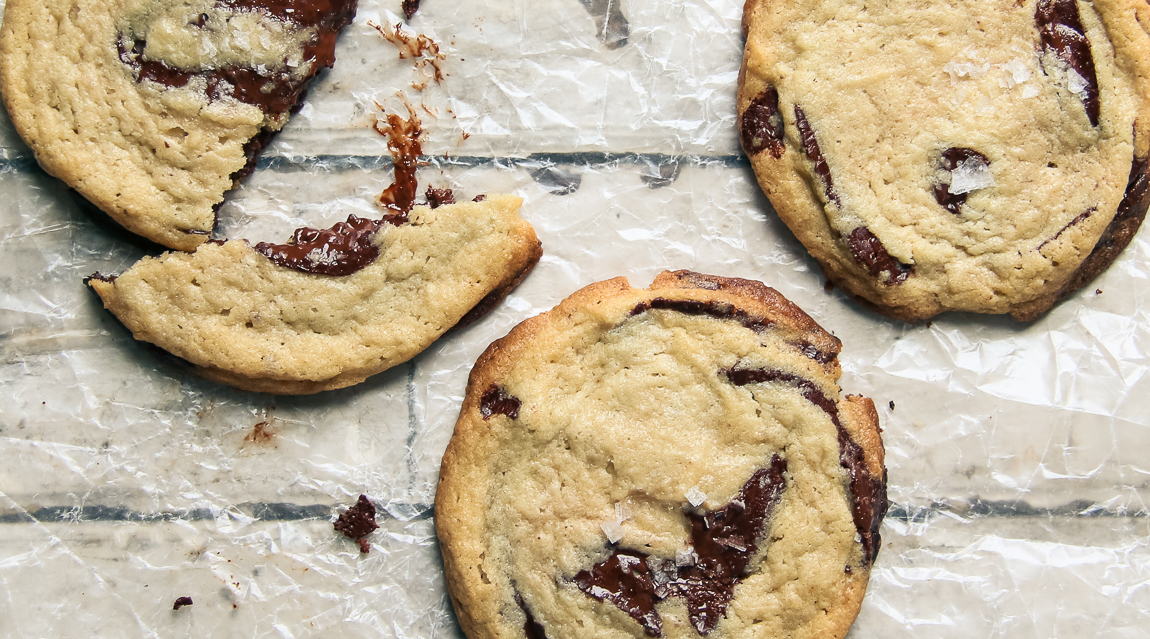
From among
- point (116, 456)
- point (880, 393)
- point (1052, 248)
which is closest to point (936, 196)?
point (1052, 248)

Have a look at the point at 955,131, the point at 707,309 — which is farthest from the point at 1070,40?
the point at 707,309

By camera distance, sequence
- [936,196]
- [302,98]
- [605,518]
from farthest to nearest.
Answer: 1. [302,98]
2. [936,196]
3. [605,518]

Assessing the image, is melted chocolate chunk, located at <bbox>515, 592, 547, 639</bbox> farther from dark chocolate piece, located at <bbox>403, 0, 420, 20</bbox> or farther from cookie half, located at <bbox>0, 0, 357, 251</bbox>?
dark chocolate piece, located at <bbox>403, 0, 420, 20</bbox>

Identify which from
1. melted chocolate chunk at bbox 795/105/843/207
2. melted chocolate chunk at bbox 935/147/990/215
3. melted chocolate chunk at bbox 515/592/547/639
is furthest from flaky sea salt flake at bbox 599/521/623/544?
melted chocolate chunk at bbox 935/147/990/215

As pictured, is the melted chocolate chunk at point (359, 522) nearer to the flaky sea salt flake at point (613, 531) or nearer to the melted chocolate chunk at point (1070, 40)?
the flaky sea salt flake at point (613, 531)

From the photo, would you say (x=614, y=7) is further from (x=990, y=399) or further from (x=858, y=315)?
(x=990, y=399)

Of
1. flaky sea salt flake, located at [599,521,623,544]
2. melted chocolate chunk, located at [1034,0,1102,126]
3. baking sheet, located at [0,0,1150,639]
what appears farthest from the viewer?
baking sheet, located at [0,0,1150,639]

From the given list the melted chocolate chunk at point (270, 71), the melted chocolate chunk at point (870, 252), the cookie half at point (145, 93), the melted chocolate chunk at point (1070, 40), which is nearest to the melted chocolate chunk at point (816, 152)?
A: the melted chocolate chunk at point (870, 252)
